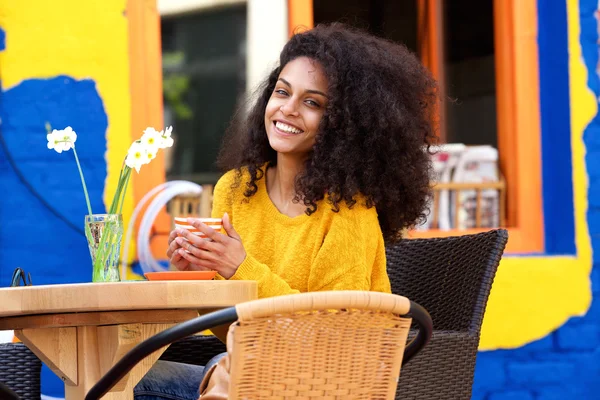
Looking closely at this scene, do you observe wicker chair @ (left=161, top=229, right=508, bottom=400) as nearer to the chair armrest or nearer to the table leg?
the chair armrest

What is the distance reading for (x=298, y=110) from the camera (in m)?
2.50

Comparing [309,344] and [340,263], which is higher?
[340,263]

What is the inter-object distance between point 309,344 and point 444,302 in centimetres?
126

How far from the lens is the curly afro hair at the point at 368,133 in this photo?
2426mm

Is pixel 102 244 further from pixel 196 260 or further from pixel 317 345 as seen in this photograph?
pixel 317 345

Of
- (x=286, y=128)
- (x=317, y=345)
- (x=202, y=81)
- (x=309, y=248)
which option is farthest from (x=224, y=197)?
(x=202, y=81)

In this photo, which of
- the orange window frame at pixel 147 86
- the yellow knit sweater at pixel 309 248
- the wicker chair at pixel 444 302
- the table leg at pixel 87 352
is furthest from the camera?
the orange window frame at pixel 147 86

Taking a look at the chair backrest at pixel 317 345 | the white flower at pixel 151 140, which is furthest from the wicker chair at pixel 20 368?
the chair backrest at pixel 317 345

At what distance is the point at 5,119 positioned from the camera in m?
3.66

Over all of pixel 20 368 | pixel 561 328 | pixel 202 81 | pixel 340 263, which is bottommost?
pixel 561 328

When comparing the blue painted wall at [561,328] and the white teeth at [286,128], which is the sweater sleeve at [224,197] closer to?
the white teeth at [286,128]

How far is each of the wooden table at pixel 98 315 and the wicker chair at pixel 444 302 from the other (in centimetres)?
62

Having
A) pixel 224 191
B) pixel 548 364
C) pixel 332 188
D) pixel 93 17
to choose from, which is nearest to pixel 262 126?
pixel 224 191

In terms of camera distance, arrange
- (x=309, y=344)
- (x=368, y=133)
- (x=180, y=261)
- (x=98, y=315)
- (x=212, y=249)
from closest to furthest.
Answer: (x=309, y=344)
(x=98, y=315)
(x=212, y=249)
(x=180, y=261)
(x=368, y=133)
